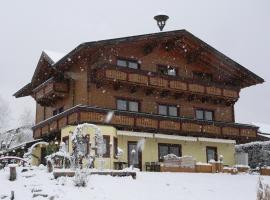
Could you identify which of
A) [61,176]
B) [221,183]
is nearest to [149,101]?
[221,183]

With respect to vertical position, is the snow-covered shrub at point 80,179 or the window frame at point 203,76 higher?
the window frame at point 203,76

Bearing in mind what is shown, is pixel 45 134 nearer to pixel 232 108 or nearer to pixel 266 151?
pixel 232 108

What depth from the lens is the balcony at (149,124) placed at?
2788cm

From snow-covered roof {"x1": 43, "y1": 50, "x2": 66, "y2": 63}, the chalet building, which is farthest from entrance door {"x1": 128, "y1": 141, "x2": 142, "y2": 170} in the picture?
snow-covered roof {"x1": 43, "y1": 50, "x2": 66, "y2": 63}

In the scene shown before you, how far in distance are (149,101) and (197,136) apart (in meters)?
3.82

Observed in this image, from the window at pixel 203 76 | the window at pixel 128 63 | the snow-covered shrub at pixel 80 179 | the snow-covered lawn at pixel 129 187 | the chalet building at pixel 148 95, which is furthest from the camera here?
the window at pixel 203 76

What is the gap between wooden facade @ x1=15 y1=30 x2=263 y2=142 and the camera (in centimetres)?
2969

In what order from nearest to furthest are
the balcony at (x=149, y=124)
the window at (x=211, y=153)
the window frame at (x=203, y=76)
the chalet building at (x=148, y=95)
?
the balcony at (x=149, y=124)
the chalet building at (x=148, y=95)
the window at (x=211, y=153)
the window frame at (x=203, y=76)

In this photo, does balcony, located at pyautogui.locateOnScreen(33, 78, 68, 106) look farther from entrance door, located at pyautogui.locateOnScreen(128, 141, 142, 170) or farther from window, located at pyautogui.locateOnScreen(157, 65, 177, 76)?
window, located at pyautogui.locateOnScreen(157, 65, 177, 76)

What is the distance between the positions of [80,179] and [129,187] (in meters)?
2.09

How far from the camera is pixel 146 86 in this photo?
31.0 m

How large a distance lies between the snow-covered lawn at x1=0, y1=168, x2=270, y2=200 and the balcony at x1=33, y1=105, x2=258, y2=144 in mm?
5140

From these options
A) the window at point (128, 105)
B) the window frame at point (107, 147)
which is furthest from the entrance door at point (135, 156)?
the window frame at point (107, 147)

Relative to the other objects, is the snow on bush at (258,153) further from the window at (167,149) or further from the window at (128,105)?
the window at (128,105)
